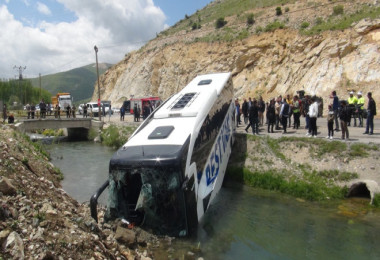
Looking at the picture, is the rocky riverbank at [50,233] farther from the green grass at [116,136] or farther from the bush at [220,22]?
the bush at [220,22]

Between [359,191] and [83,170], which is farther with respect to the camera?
[83,170]

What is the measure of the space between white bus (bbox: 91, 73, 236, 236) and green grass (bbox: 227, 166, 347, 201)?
11.0 feet

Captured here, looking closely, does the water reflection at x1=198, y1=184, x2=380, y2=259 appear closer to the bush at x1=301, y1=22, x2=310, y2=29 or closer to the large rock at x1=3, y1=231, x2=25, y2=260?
the large rock at x1=3, y1=231, x2=25, y2=260

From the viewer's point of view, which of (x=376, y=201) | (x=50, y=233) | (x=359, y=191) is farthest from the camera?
(x=359, y=191)

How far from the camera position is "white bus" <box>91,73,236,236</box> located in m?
7.22

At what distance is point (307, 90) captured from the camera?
25.9 m

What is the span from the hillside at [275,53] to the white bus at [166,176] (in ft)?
56.9

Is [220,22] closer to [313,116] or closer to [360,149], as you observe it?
[313,116]

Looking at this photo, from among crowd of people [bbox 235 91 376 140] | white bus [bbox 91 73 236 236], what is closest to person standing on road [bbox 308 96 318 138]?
crowd of people [bbox 235 91 376 140]

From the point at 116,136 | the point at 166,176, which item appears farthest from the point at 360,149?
the point at 116,136

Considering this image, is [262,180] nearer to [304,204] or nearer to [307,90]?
[304,204]

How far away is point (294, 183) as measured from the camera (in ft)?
38.0

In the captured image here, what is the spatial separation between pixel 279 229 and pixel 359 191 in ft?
12.3

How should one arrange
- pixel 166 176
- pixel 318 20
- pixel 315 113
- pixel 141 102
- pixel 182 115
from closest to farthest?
pixel 166 176 → pixel 182 115 → pixel 315 113 → pixel 318 20 → pixel 141 102
